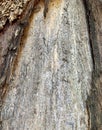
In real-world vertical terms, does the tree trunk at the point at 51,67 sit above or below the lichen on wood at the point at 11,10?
below

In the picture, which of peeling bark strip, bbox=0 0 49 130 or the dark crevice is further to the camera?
peeling bark strip, bbox=0 0 49 130

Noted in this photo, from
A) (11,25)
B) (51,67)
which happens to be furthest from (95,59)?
(11,25)

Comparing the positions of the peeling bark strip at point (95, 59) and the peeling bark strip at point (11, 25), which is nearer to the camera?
the peeling bark strip at point (95, 59)

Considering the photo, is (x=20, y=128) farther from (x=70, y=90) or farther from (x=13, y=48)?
(x=13, y=48)

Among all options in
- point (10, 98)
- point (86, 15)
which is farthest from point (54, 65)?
point (86, 15)

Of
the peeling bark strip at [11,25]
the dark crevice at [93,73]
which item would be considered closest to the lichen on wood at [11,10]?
the peeling bark strip at [11,25]

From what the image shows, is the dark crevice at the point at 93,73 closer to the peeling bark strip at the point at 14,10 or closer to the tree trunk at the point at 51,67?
the tree trunk at the point at 51,67

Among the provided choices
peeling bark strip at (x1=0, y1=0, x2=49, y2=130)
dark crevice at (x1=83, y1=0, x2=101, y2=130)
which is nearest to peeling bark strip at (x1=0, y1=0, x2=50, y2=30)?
peeling bark strip at (x1=0, y1=0, x2=49, y2=130)

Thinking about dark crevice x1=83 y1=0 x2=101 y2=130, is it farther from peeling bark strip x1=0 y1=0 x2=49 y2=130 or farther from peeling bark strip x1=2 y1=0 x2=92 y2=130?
peeling bark strip x1=0 y1=0 x2=49 y2=130
